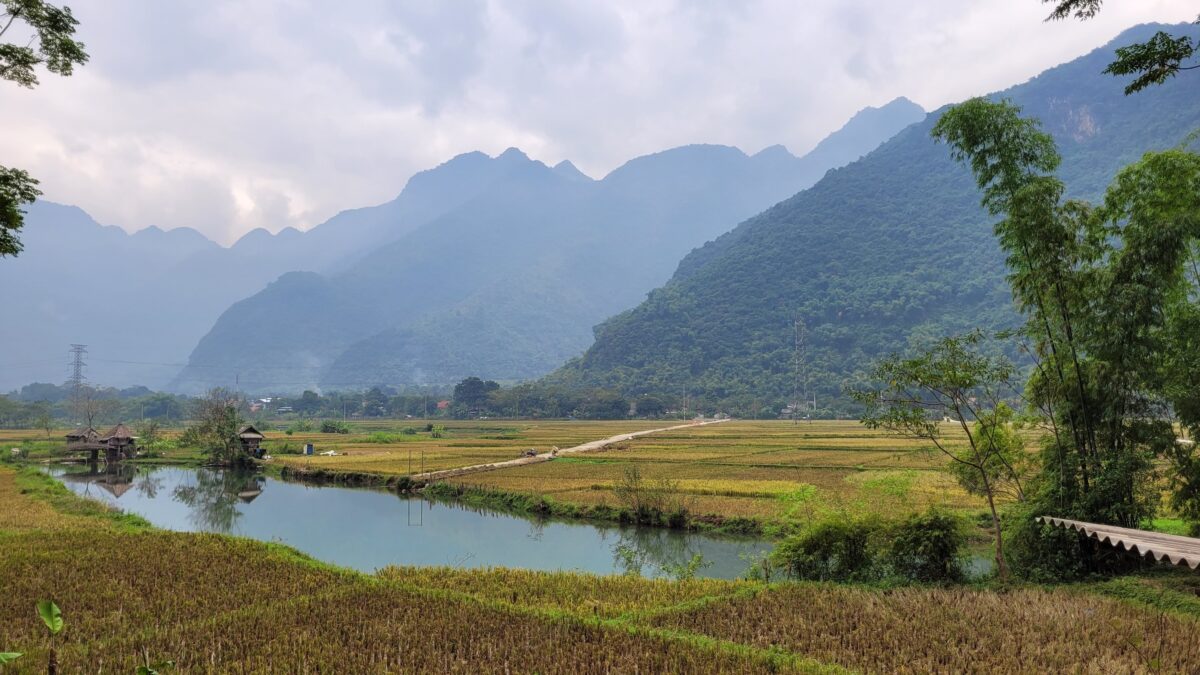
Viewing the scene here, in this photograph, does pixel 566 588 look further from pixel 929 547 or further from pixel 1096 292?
pixel 1096 292

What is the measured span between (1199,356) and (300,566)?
48.5 ft

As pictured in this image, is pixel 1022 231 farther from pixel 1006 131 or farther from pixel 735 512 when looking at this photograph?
pixel 735 512

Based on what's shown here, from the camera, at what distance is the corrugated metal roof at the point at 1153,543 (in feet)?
23.3

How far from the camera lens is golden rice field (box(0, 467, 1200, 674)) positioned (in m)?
6.24

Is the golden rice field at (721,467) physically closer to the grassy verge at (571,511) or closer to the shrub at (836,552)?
the grassy verge at (571,511)

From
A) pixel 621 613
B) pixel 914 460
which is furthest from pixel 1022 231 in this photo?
pixel 914 460

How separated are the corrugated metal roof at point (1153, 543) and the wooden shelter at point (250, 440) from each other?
43.4 meters

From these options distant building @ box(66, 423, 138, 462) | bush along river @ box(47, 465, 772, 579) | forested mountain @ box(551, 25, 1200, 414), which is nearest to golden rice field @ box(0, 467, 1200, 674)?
bush along river @ box(47, 465, 772, 579)

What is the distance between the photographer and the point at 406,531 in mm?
20188

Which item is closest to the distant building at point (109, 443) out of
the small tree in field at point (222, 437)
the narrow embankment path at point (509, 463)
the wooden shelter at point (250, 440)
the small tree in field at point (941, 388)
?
the small tree in field at point (222, 437)

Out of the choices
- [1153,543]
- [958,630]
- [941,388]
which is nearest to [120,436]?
[941,388]

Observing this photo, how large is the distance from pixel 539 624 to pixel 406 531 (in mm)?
13973

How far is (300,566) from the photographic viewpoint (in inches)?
428

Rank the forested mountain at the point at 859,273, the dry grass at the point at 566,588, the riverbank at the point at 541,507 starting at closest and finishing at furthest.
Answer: the dry grass at the point at 566,588
the riverbank at the point at 541,507
the forested mountain at the point at 859,273
